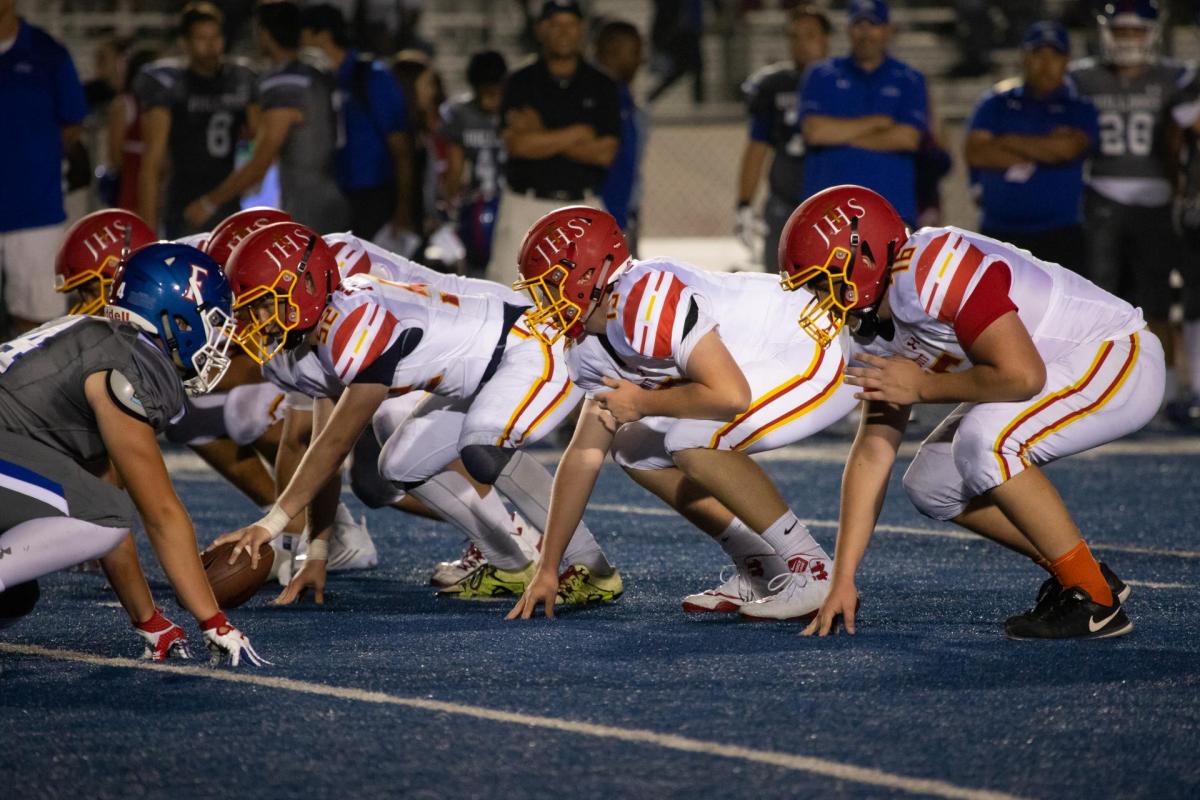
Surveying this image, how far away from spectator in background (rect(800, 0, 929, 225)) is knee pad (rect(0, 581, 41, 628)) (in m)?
5.37

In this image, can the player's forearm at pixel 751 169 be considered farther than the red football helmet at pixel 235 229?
Yes

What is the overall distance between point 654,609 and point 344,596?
0.94 meters

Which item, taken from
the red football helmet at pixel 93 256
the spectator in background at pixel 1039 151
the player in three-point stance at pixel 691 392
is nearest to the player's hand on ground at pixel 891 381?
the player in three-point stance at pixel 691 392

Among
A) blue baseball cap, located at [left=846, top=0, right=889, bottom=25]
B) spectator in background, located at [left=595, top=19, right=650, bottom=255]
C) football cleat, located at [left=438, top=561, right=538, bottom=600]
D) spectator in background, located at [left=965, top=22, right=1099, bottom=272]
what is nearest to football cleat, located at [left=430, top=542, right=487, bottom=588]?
football cleat, located at [left=438, top=561, right=538, bottom=600]

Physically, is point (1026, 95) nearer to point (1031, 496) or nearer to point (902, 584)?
point (902, 584)

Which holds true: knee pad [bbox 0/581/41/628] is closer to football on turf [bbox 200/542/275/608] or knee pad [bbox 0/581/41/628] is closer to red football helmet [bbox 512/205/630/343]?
football on turf [bbox 200/542/275/608]

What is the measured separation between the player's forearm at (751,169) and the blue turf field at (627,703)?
15.6ft

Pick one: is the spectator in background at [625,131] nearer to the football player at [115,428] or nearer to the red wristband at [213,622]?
the football player at [115,428]

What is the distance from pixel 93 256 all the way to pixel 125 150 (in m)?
4.91

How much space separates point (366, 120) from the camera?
9.23 metres

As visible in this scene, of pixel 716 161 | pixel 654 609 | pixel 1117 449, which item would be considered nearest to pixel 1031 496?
pixel 654 609

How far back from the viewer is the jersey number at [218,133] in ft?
30.1

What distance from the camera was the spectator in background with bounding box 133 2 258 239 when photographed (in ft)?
29.5

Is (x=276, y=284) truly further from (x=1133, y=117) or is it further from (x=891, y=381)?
(x=1133, y=117)
